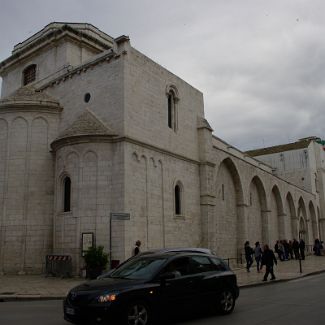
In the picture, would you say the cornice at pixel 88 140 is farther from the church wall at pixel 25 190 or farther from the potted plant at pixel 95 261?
the potted plant at pixel 95 261

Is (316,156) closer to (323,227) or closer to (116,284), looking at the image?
(323,227)

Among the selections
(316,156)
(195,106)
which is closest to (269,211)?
(195,106)

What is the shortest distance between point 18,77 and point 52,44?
4102 millimetres

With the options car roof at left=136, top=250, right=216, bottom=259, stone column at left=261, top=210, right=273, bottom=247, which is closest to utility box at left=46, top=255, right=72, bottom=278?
car roof at left=136, top=250, right=216, bottom=259

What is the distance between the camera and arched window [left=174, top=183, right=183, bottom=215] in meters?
21.1

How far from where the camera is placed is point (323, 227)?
48.8m

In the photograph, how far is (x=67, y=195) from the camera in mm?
18547

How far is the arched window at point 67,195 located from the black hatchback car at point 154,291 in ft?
32.6

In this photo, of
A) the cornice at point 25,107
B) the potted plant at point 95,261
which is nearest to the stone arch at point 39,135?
the cornice at point 25,107

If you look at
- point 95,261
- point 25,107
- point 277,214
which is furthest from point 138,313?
point 277,214

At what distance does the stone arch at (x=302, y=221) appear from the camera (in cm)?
4322

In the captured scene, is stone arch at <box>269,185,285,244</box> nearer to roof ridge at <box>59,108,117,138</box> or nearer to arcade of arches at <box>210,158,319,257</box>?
arcade of arches at <box>210,158,319,257</box>

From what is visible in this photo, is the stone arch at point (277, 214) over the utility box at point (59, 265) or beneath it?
over

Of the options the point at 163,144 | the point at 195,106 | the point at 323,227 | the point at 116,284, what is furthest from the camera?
the point at 323,227
